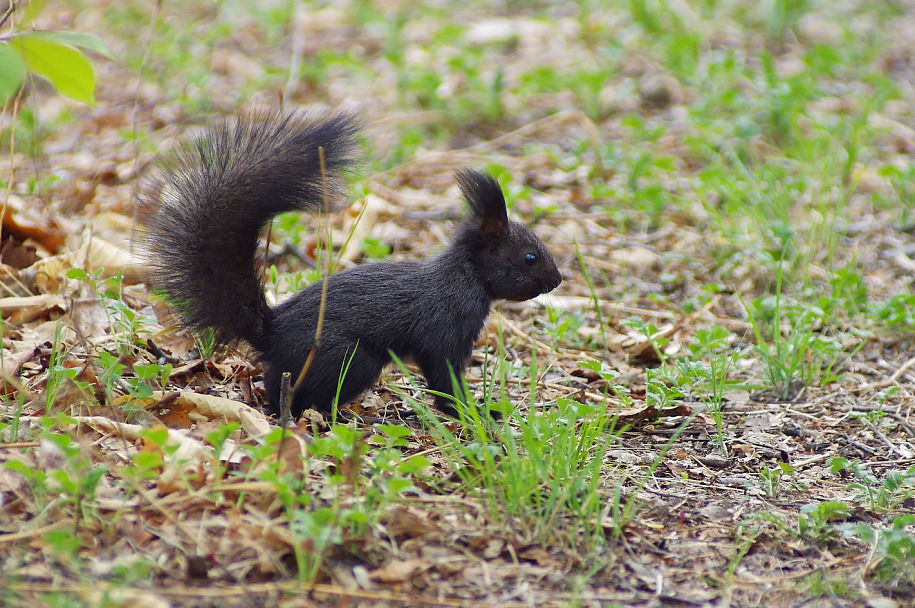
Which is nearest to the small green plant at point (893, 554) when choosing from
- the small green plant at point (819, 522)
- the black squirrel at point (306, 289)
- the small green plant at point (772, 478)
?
the small green plant at point (819, 522)

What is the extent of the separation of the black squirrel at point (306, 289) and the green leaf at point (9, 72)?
1139mm

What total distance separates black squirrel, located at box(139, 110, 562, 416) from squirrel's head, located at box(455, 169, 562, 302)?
0.01 metres

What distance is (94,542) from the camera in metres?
2.17

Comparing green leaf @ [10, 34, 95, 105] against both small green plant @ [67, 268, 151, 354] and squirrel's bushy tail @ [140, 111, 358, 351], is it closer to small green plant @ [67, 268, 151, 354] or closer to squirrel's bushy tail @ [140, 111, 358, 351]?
squirrel's bushy tail @ [140, 111, 358, 351]

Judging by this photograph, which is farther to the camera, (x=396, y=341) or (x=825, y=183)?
(x=825, y=183)

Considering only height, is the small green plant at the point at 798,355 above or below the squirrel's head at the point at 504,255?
below

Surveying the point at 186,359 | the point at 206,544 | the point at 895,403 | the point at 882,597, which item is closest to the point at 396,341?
the point at 186,359

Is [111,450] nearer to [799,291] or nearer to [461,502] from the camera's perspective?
[461,502]

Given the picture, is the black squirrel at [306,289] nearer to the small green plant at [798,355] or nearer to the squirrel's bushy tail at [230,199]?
the squirrel's bushy tail at [230,199]

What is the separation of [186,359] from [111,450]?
0.90m

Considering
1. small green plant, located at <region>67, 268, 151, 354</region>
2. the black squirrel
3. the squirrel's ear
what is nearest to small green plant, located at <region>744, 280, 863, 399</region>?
the squirrel's ear

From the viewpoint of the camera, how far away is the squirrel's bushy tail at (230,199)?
294 centimetres

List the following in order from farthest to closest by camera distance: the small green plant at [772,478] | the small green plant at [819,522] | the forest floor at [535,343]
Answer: the small green plant at [772,478]
the small green plant at [819,522]
the forest floor at [535,343]

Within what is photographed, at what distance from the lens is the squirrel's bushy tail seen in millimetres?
2938
